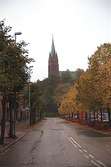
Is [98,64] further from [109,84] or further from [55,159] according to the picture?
[55,159]

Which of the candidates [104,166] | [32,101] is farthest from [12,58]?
[32,101]

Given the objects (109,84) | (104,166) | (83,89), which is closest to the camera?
(104,166)

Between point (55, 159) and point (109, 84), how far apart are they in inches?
1190

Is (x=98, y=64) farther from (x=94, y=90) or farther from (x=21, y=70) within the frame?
(x=21, y=70)

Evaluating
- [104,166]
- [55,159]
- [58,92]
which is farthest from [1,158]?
[58,92]

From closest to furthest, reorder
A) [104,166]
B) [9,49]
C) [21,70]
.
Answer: [104,166] → [9,49] → [21,70]

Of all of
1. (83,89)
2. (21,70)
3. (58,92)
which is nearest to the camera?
(21,70)

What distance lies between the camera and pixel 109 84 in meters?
52.0

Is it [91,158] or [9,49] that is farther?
[9,49]

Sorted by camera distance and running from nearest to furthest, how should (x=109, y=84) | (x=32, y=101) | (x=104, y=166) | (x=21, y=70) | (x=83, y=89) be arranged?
(x=104, y=166)
(x=21, y=70)
(x=109, y=84)
(x=83, y=89)
(x=32, y=101)

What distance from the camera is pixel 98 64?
196 feet

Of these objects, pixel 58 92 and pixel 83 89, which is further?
pixel 58 92

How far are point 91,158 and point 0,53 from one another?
299 inches

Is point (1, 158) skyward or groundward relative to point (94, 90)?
groundward
